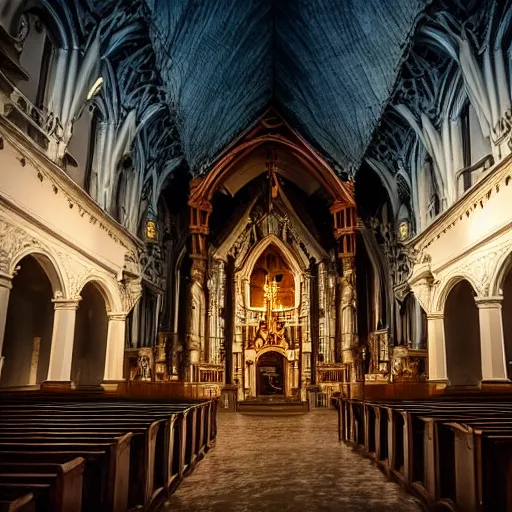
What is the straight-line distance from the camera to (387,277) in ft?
73.5

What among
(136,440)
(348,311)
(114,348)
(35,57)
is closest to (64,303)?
(114,348)

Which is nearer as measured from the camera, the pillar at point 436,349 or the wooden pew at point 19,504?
the wooden pew at point 19,504

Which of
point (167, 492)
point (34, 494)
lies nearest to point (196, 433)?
point (167, 492)

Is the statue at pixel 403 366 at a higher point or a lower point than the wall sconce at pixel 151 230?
lower

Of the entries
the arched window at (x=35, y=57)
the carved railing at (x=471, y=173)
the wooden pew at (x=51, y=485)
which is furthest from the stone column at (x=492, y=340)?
the wooden pew at (x=51, y=485)

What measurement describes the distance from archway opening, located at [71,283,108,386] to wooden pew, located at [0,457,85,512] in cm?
1313

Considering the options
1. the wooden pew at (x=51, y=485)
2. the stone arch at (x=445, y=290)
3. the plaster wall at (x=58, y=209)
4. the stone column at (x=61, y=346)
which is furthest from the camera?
the stone arch at (x=445, y=290)

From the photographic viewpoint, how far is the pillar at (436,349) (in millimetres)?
14609

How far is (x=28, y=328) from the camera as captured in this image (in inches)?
559

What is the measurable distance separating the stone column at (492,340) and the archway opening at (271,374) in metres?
12.3

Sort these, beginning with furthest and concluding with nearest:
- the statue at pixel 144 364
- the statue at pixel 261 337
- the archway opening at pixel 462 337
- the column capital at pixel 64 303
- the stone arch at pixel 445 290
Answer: the statue at pixel 261 337 → the statue at pixel 144 364 → the archway opening at pixel 462 337 → the stone arch at pixel 445 290 → the column capital at pixel 64 303

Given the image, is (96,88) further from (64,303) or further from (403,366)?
(403,366)

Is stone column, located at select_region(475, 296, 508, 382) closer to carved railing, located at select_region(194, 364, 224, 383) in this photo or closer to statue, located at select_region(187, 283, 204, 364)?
carved railing, located at select_region(194, 364, 224, 383)

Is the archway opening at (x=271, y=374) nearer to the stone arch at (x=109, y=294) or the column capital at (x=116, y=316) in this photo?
the column capital at (x=116, y=316)
